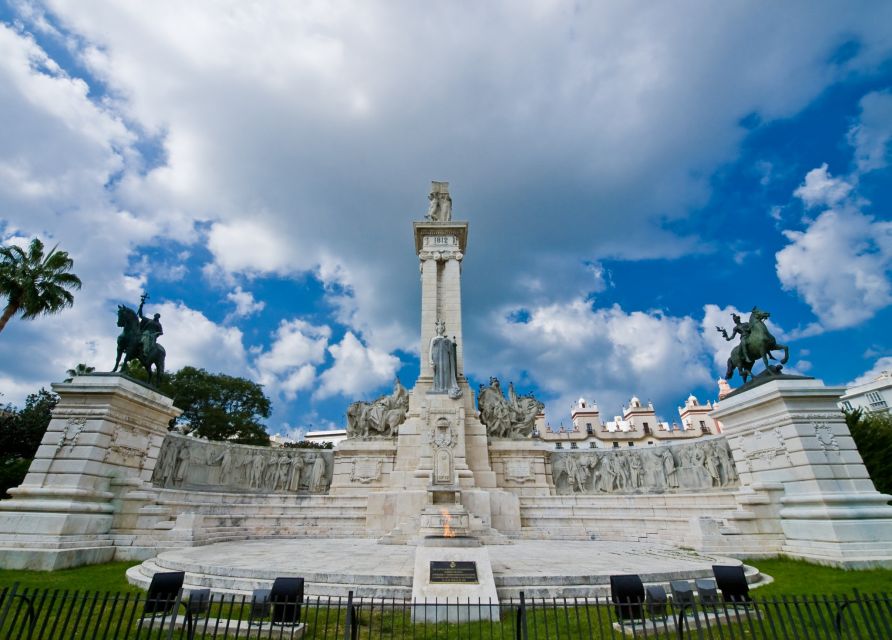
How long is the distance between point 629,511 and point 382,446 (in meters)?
10.6

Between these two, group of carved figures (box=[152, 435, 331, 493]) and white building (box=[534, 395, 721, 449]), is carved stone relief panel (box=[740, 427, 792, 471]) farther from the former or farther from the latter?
white building (box=[534, 395, 721, 449])

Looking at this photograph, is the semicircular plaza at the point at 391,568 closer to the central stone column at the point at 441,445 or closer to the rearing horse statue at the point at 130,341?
the central stone column at the point at 441,445

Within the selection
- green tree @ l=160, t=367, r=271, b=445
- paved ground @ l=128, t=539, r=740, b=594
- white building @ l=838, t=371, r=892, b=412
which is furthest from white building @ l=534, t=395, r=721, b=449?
paved ground @ l=128, t=539, r=740, b=594

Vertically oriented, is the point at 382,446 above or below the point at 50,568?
above

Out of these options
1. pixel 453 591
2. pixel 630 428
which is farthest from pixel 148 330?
pixel 630 428

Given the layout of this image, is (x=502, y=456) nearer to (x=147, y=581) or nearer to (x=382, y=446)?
(x=382, y=446)

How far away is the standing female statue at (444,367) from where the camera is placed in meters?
18.7

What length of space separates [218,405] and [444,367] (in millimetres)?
29364

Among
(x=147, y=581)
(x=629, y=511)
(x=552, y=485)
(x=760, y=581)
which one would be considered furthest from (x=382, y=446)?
(x=760, y=581)

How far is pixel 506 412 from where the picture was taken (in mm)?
21438

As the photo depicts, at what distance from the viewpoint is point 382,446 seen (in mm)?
20156

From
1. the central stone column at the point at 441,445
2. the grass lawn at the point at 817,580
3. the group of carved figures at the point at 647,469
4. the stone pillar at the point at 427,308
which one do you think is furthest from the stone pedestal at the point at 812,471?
the stone pillar at the point at 427,308

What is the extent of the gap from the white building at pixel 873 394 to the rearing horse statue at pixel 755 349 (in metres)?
48.7

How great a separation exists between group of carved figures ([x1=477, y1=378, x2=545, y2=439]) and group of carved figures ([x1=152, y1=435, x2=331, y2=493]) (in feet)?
26.7
